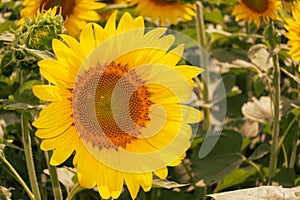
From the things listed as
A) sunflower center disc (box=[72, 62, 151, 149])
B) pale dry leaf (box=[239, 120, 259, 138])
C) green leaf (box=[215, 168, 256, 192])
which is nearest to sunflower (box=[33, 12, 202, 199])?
sunflower center disc (box=[72, 62, 151, 149])

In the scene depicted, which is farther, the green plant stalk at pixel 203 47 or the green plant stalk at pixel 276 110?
the green plant stalk at pixel 203 47

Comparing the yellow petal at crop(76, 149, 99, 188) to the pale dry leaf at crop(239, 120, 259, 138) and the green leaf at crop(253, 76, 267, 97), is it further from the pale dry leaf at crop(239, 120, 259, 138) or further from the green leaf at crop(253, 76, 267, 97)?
the pale dry leaf at crop(239, 120, 259, 138)

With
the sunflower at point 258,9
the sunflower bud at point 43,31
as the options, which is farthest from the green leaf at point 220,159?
the sunflower bud at point 43,31

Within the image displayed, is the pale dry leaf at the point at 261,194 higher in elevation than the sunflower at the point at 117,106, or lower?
lower

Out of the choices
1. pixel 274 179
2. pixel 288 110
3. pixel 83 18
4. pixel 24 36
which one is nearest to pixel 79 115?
pixel 24 36

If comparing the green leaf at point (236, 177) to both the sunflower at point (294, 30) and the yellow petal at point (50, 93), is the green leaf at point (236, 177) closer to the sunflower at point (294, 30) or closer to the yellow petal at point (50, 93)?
the sunflower at point (294, 30)

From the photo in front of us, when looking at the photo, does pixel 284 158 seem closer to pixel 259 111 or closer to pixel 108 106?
pixel 259 111
